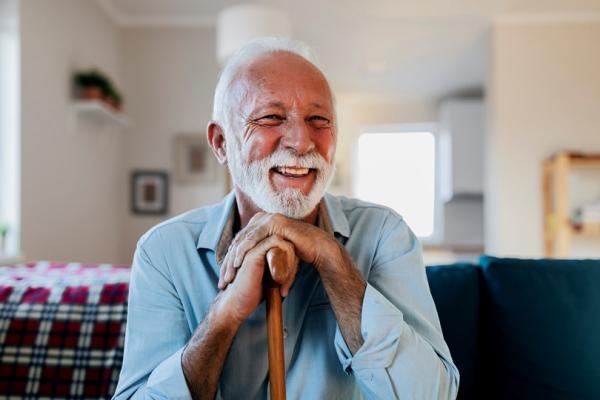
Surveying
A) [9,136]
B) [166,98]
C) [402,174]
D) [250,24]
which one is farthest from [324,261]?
[402,174]

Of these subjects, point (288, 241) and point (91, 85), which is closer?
point (288, 241)

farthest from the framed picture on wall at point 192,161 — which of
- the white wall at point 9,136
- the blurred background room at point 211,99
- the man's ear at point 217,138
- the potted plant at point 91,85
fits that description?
the man's ear at point 217,138

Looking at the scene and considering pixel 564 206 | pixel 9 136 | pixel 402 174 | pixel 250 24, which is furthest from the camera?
pixel 402 174

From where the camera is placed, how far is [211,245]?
1.05m

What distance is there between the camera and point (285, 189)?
38.8 inches

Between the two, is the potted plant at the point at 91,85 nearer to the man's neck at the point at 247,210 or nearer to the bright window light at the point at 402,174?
the man's neck at the point at 247,210

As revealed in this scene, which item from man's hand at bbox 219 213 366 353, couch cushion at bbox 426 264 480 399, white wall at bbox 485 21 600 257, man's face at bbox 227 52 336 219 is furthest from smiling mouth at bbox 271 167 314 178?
white wall at bbox 485 21 600 257

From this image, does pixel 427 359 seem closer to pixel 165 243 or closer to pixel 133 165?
pixel 165 243

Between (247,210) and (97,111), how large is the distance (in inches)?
109

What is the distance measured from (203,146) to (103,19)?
1.16 m

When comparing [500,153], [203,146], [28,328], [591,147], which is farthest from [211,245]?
[591,147]

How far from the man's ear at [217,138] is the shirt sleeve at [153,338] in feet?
0.81

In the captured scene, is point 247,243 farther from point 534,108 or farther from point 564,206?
point 534,108

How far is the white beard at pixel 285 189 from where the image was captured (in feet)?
3.20
